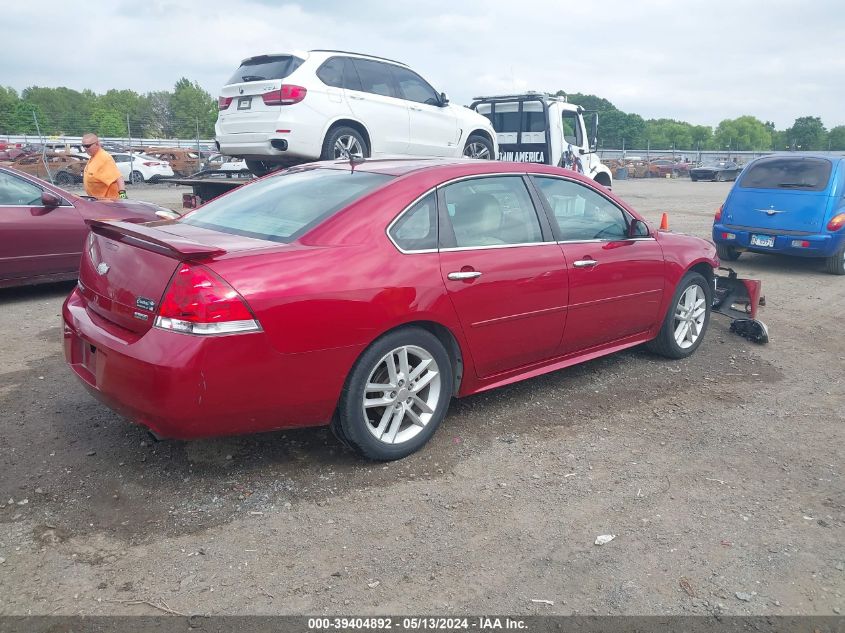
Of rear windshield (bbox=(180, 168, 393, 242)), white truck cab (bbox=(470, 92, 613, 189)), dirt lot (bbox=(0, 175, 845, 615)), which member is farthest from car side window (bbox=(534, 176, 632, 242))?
white truck cab (bbox=(470, 92, 613, 189))

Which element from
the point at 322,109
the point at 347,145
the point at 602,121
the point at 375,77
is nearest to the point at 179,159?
the point at 375,77

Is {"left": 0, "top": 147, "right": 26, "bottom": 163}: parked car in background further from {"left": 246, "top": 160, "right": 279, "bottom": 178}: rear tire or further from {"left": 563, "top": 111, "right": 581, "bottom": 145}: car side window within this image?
Result: {"left": 563, "top": 111, "right": 581, "bottom": 145}: car side window

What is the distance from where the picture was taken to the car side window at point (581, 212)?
15.0 feet

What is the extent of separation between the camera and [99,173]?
8883 mm

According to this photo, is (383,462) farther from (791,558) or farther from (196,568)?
(791,558)

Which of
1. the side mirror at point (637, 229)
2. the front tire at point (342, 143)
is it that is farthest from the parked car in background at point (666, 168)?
the side mirror at point (637, 229)

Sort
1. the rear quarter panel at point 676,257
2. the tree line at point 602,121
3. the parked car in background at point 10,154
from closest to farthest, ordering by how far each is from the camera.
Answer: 1. the rear quarter panel at point 676,257
2. the parked car in background at point 10,154
3. the tree line at point 602,121

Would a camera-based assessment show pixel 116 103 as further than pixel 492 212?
Yes

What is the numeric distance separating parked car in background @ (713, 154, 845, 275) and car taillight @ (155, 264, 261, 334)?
8.56 metres

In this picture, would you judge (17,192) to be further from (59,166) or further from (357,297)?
(59,166)

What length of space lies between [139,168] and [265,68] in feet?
67.8

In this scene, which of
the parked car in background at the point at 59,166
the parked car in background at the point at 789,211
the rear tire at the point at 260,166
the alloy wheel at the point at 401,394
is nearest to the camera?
the alloy wheel at the point at 401,394

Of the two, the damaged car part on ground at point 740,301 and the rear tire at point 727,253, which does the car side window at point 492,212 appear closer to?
the damaged car part on ground at point 740,301

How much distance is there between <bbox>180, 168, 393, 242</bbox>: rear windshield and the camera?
3705 millimetres
